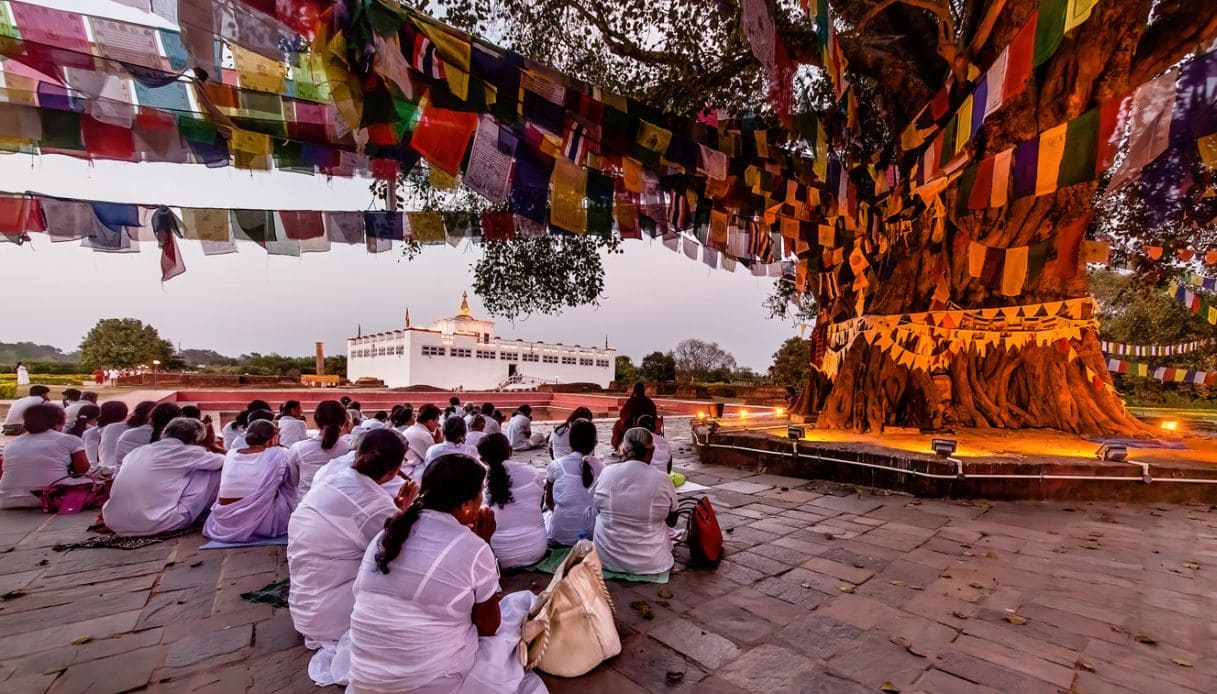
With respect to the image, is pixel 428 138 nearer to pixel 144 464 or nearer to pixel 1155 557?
pixel 144 464

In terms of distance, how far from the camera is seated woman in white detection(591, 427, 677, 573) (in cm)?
342

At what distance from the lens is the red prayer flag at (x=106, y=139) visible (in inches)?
219

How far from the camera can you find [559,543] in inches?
164

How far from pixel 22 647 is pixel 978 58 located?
12.0 m

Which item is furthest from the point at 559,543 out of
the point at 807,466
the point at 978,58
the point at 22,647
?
the point at 978,58

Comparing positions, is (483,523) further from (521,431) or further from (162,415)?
(521,431)

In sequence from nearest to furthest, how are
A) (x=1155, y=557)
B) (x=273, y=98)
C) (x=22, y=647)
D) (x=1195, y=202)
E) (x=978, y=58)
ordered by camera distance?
(x=22, y=647) < (x=1155, y=557) < (x=273, y=98) < (x=978, y=58) < (x=1195, y=202)

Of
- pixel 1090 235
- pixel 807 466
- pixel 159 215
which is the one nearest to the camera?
pixel 159 215

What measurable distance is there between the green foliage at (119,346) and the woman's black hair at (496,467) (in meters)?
47.5

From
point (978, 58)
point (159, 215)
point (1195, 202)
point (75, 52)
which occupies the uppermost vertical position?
point (978, 58)

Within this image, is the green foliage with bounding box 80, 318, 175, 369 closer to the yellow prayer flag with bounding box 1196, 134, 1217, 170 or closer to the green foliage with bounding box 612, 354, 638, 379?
the green foliage with bounding box 612, 354, 638, 379

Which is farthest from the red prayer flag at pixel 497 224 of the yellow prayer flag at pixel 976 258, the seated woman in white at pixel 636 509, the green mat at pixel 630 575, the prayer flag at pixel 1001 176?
the yellow prayer flag at pixel 976 258

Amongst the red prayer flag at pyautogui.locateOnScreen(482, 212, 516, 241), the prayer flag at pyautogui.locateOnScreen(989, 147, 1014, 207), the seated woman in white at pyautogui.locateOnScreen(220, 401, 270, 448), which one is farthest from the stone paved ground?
the red prayer flag at pyautogui.locateOnScreen(482, 212, 516, 241)

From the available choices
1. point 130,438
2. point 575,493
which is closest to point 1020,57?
point 575,493
